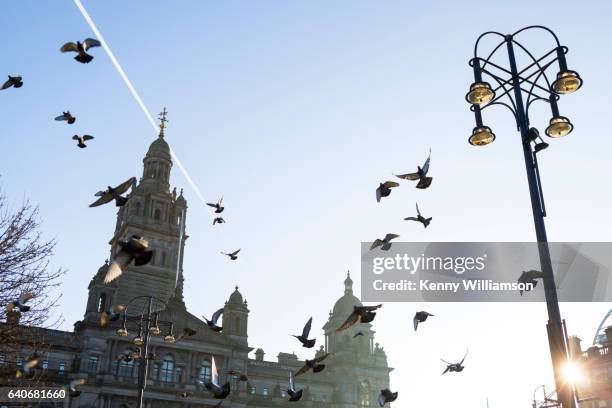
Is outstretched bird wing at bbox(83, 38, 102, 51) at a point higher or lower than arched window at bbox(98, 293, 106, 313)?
lower

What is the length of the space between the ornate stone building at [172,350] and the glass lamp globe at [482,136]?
125 feet

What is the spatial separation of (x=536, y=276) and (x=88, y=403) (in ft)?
147

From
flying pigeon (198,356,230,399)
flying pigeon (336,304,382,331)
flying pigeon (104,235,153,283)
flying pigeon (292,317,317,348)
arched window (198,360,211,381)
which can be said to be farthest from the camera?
arched window (198,360,211,381)

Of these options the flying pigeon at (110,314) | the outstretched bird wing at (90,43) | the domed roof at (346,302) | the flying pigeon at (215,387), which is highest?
the domed roof at (346,302)

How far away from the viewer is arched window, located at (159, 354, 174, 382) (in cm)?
5097

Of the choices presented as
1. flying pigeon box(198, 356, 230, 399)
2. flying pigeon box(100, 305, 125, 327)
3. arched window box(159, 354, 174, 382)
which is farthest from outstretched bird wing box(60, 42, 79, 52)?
arched window box(159, 354, 174, 382)

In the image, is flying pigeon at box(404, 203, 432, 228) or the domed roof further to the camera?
the domed roof

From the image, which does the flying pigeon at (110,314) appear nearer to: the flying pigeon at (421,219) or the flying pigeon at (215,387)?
the flying pigeon at (215,387)

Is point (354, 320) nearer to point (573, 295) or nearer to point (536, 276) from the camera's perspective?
point (536, 276)

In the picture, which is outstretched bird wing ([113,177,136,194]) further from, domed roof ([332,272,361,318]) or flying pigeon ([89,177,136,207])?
domed roof ([332,272,361,318])

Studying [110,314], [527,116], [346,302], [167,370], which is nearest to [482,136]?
[527,116]

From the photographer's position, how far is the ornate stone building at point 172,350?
47875 millimetres

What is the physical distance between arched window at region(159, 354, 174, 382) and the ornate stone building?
0.09 meters

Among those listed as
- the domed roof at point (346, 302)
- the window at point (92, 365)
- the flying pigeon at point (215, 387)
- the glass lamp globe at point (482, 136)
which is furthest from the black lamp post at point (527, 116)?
the domed roof at point (346, 302)
